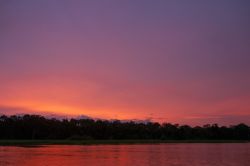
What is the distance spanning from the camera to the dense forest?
420ft

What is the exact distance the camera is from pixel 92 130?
135875 millimetres

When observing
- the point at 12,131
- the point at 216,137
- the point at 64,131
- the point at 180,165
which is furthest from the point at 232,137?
the point at 180,165

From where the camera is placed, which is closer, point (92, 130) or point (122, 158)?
point (122, 158)

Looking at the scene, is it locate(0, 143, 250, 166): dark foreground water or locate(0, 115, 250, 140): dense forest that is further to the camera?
locate(0, 115, 250, 140): dense forest

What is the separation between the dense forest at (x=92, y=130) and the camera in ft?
420

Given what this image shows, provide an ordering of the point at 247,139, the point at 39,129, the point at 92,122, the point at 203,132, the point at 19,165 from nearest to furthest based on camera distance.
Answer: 1. the point at 19,165
2. the point at 39,129
3. the point at 92,122
4. the point at 203,132
5. the point at 247,139

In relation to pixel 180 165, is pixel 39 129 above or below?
above

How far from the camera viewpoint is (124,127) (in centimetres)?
13950

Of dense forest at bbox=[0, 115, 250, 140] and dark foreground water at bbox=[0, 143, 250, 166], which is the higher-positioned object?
dense forest at bbox=[0, 115, 250, 140]

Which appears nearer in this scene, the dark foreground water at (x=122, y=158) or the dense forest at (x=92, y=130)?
the dark foreground water at (x=122, y=158)

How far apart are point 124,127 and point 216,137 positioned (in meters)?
37.3

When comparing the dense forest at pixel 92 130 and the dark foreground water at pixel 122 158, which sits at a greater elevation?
the dense forest at pixel 92 130

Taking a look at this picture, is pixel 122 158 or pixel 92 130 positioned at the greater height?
pixel 92 130

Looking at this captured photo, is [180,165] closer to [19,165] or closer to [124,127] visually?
[19,165]
